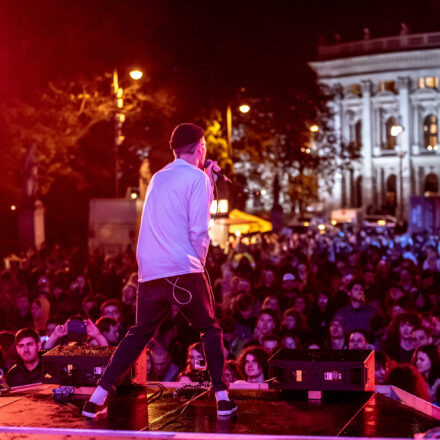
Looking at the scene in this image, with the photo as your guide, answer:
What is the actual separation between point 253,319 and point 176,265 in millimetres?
6794

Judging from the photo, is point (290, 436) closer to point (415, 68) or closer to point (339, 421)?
point (339, 421)

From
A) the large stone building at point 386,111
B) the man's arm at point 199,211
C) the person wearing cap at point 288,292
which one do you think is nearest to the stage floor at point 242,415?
the man's arm at point 199,211

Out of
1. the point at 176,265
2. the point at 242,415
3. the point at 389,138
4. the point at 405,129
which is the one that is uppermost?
the point at 405,129

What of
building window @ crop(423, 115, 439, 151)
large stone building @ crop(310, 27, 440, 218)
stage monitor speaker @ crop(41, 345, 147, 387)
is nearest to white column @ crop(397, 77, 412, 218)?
large stone building @ crop(310, 27, 440, 218)

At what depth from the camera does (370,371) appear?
6.23 metres

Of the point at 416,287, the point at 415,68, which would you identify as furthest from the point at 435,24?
the point at 416,287

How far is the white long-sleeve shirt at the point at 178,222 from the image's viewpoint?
18.2 ft

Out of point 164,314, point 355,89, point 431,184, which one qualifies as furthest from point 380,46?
point 164,314

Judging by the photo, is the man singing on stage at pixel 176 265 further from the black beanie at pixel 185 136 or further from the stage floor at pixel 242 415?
the stage floor at pixel 242 415

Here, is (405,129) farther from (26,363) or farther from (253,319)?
(26,363)

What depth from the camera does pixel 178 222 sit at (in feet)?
18.2

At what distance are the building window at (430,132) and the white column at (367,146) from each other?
5.07m

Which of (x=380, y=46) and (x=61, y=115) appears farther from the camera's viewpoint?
(x=380, y=46)

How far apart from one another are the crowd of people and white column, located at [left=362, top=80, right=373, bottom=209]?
66324 millimetres
